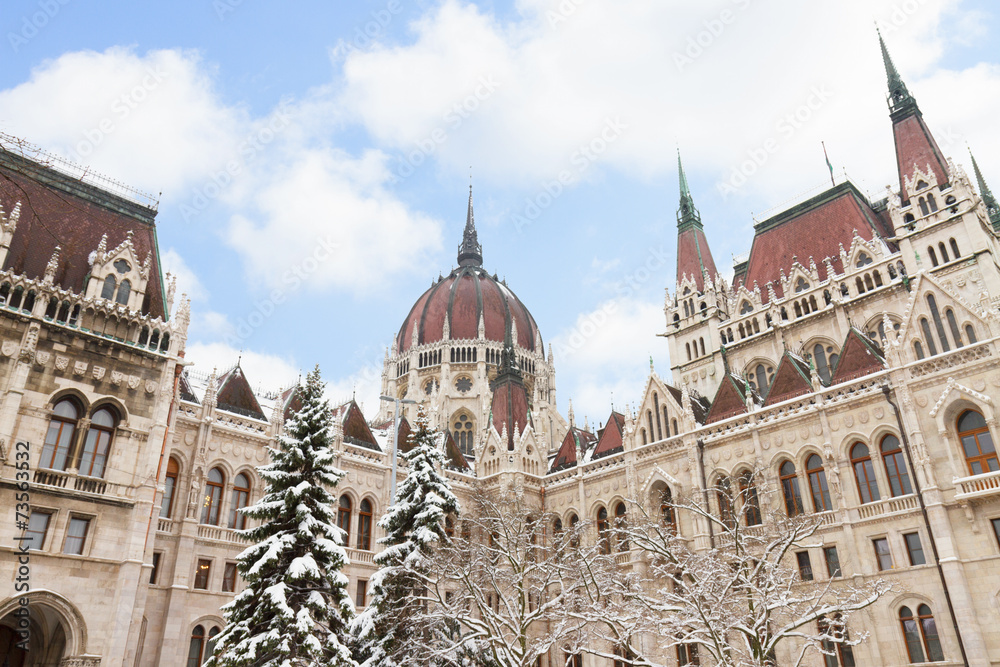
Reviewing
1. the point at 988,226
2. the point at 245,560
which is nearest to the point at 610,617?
the point at 245,560

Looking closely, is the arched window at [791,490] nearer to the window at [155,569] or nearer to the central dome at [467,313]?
the window at [155,569]

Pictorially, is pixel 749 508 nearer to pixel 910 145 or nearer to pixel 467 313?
pixel 910 145

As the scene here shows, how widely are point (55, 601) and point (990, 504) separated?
30791mm

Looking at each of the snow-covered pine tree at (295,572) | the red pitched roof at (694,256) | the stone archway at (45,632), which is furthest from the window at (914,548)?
the stone archway at (45,632)

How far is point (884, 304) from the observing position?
34000 millimetres

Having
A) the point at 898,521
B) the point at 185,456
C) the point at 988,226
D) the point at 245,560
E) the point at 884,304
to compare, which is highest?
the point at 988,226

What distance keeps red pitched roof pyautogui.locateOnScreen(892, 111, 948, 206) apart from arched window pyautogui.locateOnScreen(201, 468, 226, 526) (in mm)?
35731

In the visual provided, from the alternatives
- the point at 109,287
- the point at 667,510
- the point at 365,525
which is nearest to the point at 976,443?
the point at 667,510

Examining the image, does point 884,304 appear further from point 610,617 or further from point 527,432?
point 610,617

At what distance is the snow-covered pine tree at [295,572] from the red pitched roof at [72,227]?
11.7 metres

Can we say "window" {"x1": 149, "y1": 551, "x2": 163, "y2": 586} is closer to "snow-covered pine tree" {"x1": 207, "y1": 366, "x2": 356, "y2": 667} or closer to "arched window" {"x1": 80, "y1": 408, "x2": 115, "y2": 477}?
"arched window" {"x1": 80, "y1": 408, "x2": 115, "y2": 477}

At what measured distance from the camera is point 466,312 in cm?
6359

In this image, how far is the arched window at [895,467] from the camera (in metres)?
26.4

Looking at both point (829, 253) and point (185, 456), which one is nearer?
point (185, 456)
